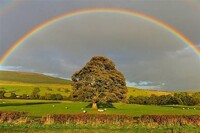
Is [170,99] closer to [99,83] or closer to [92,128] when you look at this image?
[99,83]

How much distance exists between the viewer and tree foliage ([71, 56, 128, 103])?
8138 cm

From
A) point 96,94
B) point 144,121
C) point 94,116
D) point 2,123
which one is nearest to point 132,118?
point 144,121

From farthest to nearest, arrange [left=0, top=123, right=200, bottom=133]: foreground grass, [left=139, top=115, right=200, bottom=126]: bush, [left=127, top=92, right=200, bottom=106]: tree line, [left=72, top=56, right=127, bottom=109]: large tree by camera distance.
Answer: [left=127, top=92, right=200, bottom=106]: tree line < [left=72, top=56, right=127, bottom=109]: large tree < [left=139, top=115, right=200, bottom=126]: bush < [left=0, top=123, right=200, bottom=133]: foreground grass

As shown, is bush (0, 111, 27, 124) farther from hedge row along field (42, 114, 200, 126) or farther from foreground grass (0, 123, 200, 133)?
hedge row along field (42, 114, 200, 126)

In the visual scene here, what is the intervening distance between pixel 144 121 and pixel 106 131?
7.75m

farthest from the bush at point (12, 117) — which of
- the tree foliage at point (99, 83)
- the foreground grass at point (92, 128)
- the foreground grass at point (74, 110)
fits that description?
the tree foliage at point (99, 83)

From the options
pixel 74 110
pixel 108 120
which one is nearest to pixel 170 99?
pixel 74 110

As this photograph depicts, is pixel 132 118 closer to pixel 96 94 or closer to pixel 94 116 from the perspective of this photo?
pixel 94 116

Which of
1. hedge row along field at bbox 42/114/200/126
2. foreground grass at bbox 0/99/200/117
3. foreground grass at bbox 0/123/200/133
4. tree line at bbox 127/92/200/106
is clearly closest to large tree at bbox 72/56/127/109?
foreground grass at bbox 0/99/200/117

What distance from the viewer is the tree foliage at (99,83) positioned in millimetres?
81375

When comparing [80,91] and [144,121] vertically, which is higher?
[80,91]

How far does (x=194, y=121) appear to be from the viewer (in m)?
47.7

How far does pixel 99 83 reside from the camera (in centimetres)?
8181

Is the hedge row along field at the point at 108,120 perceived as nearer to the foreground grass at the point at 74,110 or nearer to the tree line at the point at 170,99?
the foreground grass at the point at 74,110
